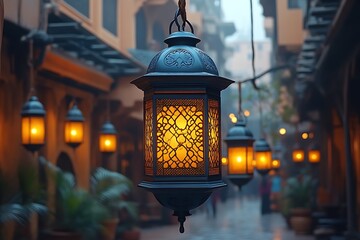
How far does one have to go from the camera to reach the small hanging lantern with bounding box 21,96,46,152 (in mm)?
10617

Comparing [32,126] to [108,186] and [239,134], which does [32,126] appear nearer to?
[239,134]

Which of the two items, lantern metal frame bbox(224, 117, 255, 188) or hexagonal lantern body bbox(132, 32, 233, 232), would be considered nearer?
hexagonal lantern body bbox(132, 32, 233, 232)

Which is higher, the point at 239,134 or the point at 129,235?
the point at 239,134

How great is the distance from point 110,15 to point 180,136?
1560 cm

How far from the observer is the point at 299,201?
23.7 meters

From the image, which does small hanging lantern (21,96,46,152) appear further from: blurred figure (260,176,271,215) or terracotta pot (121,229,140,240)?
blurred figure (260,176,271,215)

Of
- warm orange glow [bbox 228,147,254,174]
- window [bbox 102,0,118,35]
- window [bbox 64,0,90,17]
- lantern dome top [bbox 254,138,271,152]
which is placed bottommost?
warm orange glow [bbox 228,147,254,174]

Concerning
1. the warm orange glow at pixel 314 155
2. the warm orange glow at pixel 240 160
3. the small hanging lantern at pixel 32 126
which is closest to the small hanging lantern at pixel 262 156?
the warm orange glow at pixel 240 160

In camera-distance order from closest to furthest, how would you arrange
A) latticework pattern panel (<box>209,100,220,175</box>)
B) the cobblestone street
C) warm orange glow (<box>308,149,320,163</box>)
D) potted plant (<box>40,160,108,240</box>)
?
latticework pattern panel (<box>209,100,220,175</box>) → potted plant (<box>40,160,108,240</box>) → the cobblestone street → warm orange glow (<box>308,149,320,163</box>)

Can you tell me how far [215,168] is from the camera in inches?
177

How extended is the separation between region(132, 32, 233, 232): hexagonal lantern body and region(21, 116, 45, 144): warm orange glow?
21.3ft

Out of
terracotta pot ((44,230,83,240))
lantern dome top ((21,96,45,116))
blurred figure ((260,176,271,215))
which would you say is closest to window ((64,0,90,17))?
lantern dome top ((21,96,45,116))

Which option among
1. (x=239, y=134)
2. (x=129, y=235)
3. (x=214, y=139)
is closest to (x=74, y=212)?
(x=239, y=134)

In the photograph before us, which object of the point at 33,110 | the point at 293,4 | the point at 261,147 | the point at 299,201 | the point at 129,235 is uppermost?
the point at 293,4
